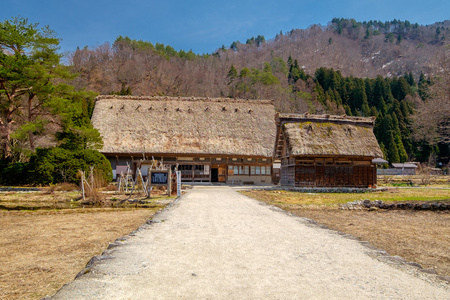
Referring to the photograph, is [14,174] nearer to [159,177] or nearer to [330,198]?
[159,177]

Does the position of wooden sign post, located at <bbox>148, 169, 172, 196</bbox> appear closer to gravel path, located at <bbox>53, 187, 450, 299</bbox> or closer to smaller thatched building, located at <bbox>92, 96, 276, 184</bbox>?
gravel path, located at <bbox>53, 187, 450, 299</bbox>

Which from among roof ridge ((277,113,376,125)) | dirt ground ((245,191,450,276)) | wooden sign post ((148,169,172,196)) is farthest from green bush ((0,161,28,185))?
roof ridge ((277,113,376,125))

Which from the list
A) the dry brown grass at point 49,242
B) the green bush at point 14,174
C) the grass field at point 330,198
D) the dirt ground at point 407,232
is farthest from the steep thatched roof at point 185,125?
the dirt ground at point 407,232

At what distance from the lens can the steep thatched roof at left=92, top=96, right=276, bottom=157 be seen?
30250mm

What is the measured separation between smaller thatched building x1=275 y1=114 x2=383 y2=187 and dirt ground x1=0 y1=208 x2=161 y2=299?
51.0ft

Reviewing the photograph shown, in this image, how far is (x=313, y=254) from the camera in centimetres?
519

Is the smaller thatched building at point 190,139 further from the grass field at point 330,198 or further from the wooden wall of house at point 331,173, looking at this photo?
the grass field at point 330,198

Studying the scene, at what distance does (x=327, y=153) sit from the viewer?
2341 cm

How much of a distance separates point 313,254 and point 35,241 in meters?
5.86

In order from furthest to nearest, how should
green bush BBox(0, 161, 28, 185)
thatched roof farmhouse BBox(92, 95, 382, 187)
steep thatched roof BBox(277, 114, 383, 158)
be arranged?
thatched roof farmhouse BBox(92, 95, 382, 187) < steep thatched roof BBox(277, 114, 383, 158) < green bush BBox(0, 161, 28, 185)

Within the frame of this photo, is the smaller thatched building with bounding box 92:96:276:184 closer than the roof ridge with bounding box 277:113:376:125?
No

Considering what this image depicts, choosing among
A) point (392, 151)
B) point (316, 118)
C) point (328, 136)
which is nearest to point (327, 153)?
point (328, 136)

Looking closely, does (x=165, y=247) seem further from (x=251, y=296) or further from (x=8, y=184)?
(x=8, y=184)

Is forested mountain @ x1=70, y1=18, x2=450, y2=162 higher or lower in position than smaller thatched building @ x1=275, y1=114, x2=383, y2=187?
higher
